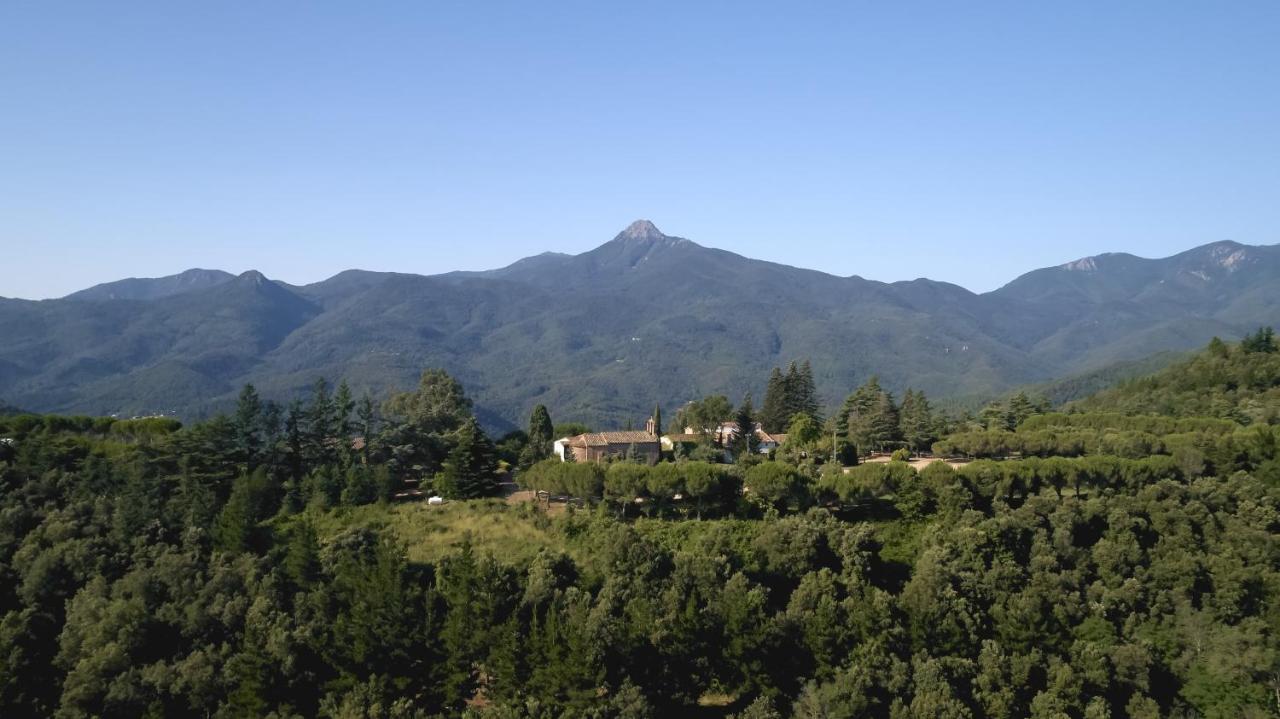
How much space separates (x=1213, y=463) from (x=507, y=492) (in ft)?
114

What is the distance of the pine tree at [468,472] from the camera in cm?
3866

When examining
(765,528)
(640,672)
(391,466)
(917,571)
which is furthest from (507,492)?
(917,571)

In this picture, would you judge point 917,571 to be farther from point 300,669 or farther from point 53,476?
point 53,476

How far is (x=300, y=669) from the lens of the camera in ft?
88.0

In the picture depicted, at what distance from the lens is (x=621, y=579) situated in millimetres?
29312

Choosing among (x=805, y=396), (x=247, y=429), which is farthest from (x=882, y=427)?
(x=247, y=429)

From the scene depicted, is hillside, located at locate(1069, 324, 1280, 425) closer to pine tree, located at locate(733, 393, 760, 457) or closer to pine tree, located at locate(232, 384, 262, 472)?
pine tree, located at locate(733, 393, 760, 457)

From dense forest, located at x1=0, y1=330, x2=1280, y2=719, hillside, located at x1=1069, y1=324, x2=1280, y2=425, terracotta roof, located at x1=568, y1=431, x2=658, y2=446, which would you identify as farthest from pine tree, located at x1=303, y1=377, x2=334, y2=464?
hillside, located at x1=1069, y1=324, x2=1280, y2=425

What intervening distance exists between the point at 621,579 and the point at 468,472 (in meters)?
12.3

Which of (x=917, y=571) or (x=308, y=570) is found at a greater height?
(x=308, y=570)

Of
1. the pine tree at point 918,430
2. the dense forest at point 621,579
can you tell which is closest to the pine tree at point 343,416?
the dense forest at point 621,579

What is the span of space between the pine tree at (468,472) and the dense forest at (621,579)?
0.13m

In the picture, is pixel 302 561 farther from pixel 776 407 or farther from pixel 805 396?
pixel 805 396

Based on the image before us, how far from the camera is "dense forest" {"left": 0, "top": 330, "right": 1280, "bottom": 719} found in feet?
87.2
